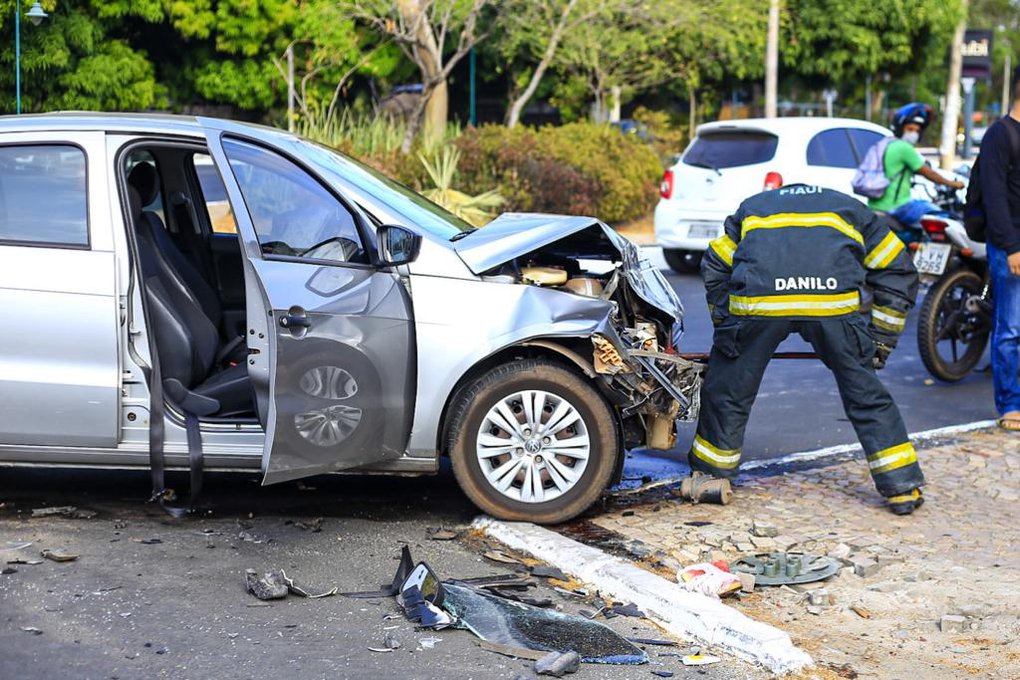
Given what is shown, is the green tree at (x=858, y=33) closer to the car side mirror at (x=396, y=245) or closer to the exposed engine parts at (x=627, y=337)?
the exposed engine parts at (x=627, y=337)

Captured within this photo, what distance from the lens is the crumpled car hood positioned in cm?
587

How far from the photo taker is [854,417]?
6.24m

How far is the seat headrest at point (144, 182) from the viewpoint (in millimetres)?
6285

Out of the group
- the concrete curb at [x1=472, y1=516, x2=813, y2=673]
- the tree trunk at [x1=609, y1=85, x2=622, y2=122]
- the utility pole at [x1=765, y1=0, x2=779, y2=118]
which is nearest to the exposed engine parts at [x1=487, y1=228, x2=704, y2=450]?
the concrete curb at [x1=472, y1=516, x2=813, y2=673]

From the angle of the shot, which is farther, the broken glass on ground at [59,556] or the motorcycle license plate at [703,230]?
the motorcycle license plate at [703,230]

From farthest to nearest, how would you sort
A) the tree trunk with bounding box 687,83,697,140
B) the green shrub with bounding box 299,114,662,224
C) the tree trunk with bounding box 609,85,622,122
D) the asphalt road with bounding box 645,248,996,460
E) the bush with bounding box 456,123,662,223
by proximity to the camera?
the tree trunk with bounding box 687,83,697,140 < the tree trunk with bounding box 609,85,622,122 < the bush with bounding box 456,123,662,223 < the green shrub with bounding box 299,114,662,224 < the asphalt road with bounding box 645,248,996,460

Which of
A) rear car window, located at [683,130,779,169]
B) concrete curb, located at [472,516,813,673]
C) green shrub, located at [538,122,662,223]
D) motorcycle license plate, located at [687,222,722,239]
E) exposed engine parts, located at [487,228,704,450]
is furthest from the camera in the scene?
green shrub, located at [538,122,662,223]

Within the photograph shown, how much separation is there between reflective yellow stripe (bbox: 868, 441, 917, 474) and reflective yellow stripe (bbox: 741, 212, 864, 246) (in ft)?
3.10

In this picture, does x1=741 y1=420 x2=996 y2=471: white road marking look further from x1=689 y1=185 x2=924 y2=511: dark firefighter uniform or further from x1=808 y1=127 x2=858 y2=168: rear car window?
x1=808 y1=127 x2=858 y2=168: rear car window

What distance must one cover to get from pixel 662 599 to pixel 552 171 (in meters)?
14.2

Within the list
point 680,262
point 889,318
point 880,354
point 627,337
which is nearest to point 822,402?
point 880,354

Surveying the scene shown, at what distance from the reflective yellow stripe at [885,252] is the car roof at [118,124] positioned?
2.80m

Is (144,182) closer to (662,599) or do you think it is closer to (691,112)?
(662,599)

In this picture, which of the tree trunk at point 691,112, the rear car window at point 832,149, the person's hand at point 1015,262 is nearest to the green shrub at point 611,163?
the rear car window at point 832,149
